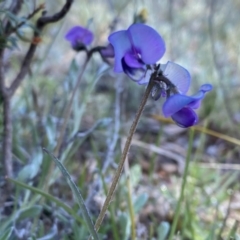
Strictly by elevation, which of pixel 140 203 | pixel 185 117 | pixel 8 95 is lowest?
pixel 140 203

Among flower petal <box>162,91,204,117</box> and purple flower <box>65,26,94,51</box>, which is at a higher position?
purple flower <box>65,26,94,51</box>

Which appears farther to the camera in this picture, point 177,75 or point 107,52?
point 107,52

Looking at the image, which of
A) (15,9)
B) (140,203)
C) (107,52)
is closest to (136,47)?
(107,52)

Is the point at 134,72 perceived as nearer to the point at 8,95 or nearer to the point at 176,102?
the point at 176,102

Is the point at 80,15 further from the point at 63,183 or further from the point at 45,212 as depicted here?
the point at 45,212

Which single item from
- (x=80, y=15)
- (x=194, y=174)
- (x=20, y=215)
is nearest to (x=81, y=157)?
(x=194, y=174)

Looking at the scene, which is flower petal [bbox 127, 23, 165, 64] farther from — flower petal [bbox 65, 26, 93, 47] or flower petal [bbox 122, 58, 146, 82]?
flower petal [bbox 65, 26, 93, 47]

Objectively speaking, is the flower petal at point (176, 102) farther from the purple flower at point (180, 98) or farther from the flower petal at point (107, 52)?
the flower petal at point (107, 52)

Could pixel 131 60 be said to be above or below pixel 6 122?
above

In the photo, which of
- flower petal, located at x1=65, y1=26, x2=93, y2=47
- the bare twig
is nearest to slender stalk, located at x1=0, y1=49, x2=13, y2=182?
the bare twig
